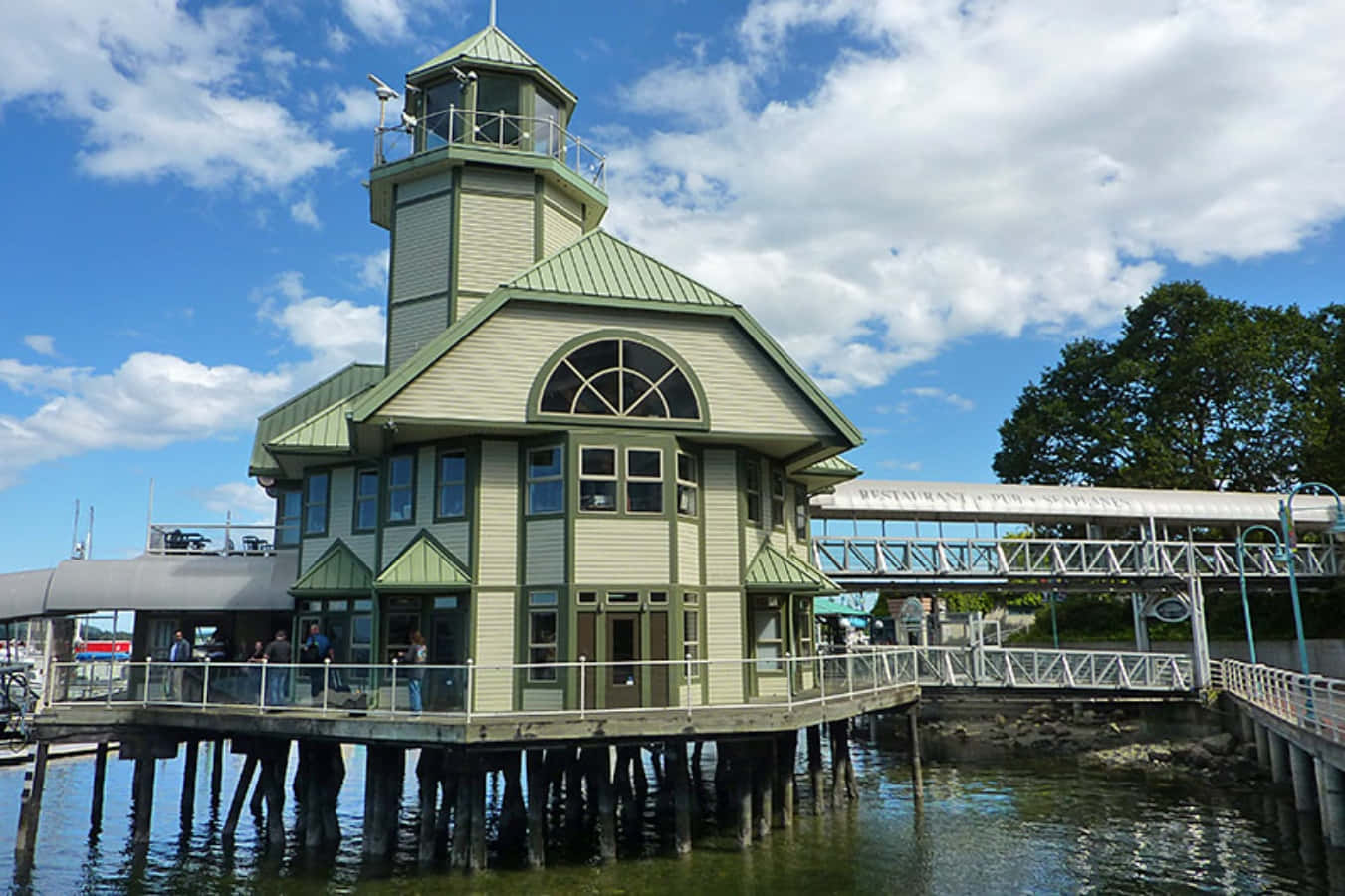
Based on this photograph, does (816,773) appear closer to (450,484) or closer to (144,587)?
(450,484)

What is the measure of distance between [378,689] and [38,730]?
8.38 metres

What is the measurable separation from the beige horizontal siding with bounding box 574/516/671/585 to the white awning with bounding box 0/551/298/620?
9232mm

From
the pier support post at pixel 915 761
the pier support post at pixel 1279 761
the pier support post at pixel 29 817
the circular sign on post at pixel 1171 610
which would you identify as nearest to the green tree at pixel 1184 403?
the circular sign on post at pixel 1171 610

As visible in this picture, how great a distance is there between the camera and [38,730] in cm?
2114

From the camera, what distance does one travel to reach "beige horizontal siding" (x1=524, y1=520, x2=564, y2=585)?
67.0 feet

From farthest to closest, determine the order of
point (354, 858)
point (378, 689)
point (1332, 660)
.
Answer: point (1332, 660)
point (354, 858)
point (378, 689)

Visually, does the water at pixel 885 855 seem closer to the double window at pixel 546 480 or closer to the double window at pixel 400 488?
the double window at pixel 546 480

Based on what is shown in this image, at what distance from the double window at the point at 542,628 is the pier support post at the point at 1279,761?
2013 cm

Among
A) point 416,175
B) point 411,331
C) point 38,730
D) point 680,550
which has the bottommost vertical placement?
point 38,730

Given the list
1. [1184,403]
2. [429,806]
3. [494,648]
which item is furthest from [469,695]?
[1184,403]

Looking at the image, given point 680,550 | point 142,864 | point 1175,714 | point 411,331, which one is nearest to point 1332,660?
point 1175,714

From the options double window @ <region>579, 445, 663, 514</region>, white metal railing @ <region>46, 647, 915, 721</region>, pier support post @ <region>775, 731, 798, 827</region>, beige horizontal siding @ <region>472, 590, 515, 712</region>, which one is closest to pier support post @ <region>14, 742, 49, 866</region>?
white metal railing @ <region>46, 647, 915, 721</region>

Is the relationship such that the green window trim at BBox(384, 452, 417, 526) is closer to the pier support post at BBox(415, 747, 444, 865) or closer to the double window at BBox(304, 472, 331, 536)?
the double window at BBox(304, 472, 331, 536)

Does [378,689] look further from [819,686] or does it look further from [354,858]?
[819,686]
